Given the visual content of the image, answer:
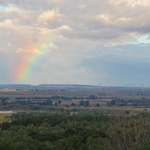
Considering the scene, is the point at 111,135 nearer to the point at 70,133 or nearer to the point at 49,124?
the point at 70,133

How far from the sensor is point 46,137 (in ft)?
149

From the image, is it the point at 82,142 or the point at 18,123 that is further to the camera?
the point at 18,123

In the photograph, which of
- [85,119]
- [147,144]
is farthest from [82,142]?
[85,119]

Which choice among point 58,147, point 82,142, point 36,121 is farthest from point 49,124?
point 58,147

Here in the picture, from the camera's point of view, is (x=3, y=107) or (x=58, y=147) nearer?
(x=58, y=147)

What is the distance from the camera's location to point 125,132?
36.3 m

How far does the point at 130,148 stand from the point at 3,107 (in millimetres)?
108631

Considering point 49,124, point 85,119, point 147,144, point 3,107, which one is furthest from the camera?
point 3,107

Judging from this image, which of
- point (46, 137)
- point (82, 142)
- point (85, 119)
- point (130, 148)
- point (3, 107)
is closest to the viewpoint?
point (130, 148)

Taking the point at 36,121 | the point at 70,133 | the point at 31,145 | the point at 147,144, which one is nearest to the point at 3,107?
the point at 36,121

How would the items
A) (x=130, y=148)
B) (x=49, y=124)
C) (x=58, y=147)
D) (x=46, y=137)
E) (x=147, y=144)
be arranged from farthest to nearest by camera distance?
(x=49, y=124)
(x=46, y=137)
(x=58, y=147)
(x=130, y=148)
(x=147, y=144)

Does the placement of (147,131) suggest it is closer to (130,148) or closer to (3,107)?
(130,148)

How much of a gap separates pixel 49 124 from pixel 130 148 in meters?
31.5

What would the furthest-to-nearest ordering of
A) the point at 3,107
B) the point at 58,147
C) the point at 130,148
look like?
the point at 3,107 < the point at 58,147 < the point at 130,148
